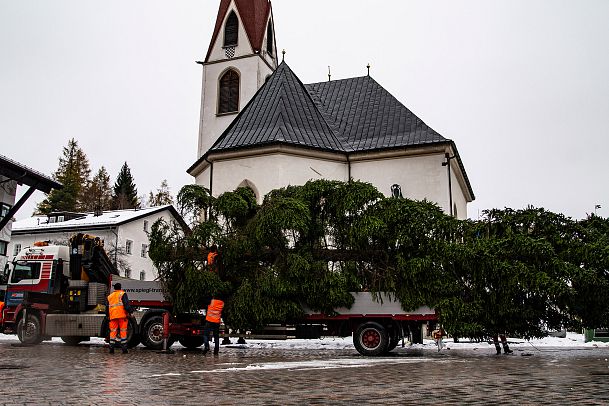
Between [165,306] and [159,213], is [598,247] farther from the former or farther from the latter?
[159,213]

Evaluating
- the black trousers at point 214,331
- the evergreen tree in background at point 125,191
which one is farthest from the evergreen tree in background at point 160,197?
the black trousers at point 214,331

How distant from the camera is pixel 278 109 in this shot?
93.3 feet

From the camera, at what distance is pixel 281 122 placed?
27594 mm

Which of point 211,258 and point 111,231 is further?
point 111,231

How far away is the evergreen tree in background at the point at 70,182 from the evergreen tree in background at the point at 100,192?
0.64m

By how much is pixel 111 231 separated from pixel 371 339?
34622mm

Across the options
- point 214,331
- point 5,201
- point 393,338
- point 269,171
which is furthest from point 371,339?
point 5,201

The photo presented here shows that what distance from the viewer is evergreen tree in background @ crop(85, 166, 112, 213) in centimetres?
6994

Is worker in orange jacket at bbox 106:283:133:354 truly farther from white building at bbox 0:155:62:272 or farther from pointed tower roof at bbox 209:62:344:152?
white building at bbox 0:155:62:272

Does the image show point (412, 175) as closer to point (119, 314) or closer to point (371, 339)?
point (371, 339)

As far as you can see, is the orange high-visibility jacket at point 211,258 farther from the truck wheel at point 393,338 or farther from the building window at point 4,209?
the building window at point 4,209

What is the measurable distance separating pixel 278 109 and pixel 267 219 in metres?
12.8

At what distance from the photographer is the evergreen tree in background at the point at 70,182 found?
63469 mm

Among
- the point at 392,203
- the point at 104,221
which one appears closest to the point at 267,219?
the point at 392,203
